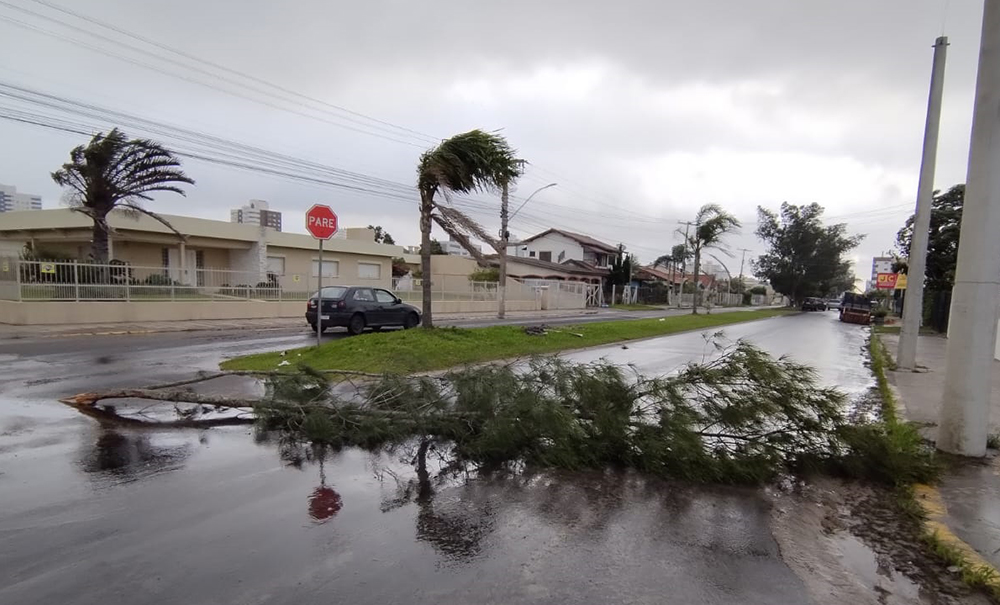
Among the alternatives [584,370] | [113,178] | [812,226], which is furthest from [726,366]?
[812,226]

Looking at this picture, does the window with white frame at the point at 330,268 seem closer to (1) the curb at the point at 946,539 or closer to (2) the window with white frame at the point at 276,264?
(2) the window with white frame at the point at 276,264

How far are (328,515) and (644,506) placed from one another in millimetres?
2596

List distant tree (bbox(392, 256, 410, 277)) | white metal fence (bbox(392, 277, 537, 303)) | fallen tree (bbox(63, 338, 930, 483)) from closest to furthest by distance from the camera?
fallen tree (bbox(63, 338, 930, 483)) < white metal fence (bbox(392, 277, 537, 303)) < distant tree (bbox(392, 256, 410, 277))

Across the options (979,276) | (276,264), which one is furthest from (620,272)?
(979,276)

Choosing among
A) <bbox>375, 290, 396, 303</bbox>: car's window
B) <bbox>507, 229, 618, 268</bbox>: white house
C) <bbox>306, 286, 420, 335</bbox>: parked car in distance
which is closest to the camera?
<bbox>306, 286, 420, 335</bbox>: parked car in distance

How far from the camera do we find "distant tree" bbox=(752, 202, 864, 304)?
6312 centimetres

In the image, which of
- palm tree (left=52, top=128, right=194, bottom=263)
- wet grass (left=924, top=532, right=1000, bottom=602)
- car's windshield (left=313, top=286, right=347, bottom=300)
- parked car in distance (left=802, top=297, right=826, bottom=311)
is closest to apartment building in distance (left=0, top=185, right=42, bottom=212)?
palm tree (left=52, top=128, right=194, bottom=263)

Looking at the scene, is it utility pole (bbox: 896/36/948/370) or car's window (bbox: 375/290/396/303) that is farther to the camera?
car's window (bbox: 375/290/396/303)

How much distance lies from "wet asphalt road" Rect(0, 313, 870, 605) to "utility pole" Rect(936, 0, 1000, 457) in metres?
2.87

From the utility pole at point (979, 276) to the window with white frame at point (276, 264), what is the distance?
36.7 meters

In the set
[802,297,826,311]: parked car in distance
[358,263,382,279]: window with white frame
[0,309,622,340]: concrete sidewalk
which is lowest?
[802,297,826,311]: parked car in distance

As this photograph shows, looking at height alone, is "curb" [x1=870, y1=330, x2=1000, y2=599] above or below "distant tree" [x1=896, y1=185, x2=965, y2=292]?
below

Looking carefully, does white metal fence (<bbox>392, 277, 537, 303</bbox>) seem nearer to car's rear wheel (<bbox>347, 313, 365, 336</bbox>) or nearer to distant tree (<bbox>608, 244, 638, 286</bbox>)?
car's rear wheel (<bbox>347, 313, 365, 336</bbox>)

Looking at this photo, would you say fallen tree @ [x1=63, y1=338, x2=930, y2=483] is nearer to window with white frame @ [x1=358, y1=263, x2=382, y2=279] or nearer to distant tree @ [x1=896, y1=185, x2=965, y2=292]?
distant tree @ [x1=896, y1=185, x2=965, y2=292]
